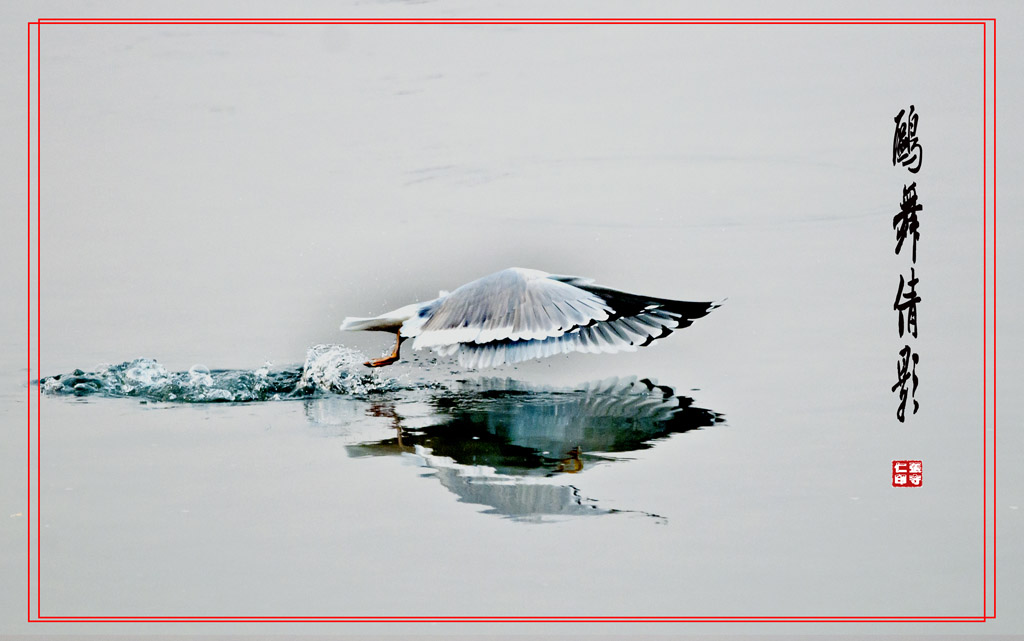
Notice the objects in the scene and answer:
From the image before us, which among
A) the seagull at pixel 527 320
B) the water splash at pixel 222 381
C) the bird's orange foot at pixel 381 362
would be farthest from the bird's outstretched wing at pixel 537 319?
the water splash at pixel 222 381

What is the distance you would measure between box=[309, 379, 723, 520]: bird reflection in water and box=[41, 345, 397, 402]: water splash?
24cm

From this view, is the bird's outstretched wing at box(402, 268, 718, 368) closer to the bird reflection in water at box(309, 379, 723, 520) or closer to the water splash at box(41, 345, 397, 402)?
the bird reflection in water at box(309, 379, 723, 520)

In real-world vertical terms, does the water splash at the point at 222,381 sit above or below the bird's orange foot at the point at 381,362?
below

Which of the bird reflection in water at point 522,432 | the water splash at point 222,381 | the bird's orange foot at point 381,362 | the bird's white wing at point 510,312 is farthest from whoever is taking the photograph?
the bird's orange foot at point 381,362

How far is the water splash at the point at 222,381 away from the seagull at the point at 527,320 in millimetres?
162

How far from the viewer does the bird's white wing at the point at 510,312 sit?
542 cm

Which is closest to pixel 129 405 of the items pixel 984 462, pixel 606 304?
pixel 606 304

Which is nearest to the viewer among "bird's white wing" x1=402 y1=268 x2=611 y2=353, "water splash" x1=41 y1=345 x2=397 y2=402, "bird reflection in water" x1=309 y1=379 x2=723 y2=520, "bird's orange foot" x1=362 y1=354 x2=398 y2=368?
"bird reflection in water" x1=309 y1=379 x2=723 y2=520

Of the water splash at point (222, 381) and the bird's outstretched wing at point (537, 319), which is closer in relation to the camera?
the bird's outstretched wing at point (537, 319)

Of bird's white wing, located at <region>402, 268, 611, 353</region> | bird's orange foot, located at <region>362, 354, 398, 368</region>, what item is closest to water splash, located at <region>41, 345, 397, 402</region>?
bird's orange foot, located at <region>362, 354, 398, 368</region>

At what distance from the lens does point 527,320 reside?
5434 millimetres

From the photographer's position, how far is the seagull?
17.9 feet

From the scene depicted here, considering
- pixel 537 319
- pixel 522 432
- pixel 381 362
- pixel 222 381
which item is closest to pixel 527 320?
pixel 537 319

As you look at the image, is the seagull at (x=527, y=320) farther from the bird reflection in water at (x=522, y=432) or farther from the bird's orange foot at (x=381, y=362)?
the bird reflection in water at (x=522, y=432)
